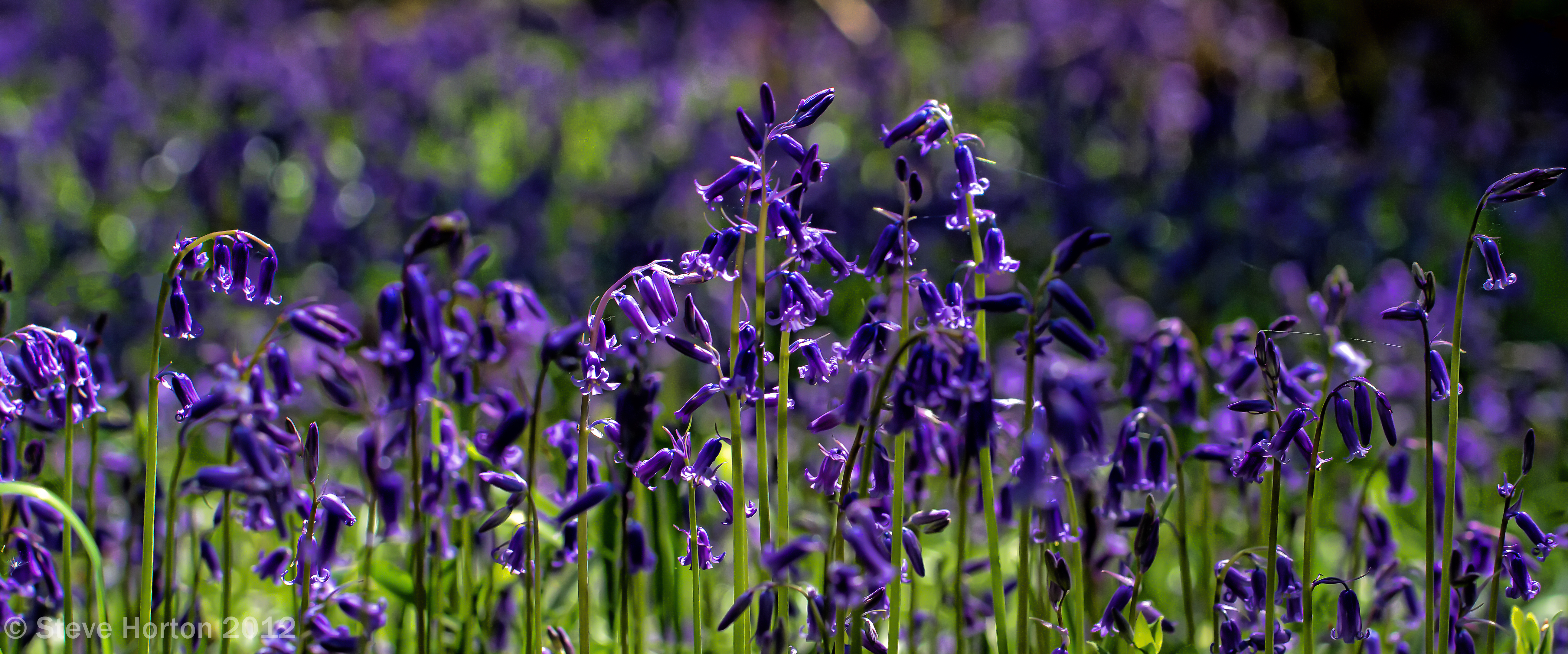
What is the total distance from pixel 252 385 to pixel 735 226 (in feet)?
2.51

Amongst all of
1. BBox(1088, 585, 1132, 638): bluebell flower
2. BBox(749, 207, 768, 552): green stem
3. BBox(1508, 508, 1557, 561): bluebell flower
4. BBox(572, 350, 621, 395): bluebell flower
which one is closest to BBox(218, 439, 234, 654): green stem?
BBox(572, 350, 621, 395): bluebell flower

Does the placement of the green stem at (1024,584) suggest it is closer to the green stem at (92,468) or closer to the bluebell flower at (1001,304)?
the bluebell flower at (1001,304)

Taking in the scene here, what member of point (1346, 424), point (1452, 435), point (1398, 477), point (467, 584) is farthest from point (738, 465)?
point (1398, 477)

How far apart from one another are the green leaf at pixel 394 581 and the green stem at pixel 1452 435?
2.05 meters

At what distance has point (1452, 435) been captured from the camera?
6.18ft

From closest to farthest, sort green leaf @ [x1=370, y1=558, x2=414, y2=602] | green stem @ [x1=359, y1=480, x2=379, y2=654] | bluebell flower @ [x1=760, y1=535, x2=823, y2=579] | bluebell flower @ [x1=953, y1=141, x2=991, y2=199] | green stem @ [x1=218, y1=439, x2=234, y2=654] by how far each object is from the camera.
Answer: bluebell flower @ [x1=760, y1=535, x2=823, y2=579], green stem @ [x1=359, y1=480, x2=379, y2=654], bluebell flower @ [x1=953, y1=141, x2=991, y2=199], green stem @ [x1=218, y1=439, x2=234, y2=654], green leaf @ [x1=370, y1=558, x2=414, y2=602]

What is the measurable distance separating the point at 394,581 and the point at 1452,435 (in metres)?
2.15

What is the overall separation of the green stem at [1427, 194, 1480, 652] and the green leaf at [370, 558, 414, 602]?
2049 millimetres

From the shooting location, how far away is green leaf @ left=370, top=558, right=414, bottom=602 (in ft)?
8.41

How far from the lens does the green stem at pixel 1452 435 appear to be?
5.68 feet

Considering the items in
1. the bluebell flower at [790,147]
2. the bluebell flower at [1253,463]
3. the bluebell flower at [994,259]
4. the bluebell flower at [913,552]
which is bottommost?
the bluebell flower at [913,552]

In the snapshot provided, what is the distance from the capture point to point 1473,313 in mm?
5086

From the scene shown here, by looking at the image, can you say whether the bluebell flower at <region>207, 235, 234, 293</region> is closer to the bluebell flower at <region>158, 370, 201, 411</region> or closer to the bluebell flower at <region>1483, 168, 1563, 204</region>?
the bluebell flower at <region>158, 370, 201, 411</region>

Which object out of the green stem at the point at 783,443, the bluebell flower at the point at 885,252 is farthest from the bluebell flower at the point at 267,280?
the bluebell flower at the point at 885,252
